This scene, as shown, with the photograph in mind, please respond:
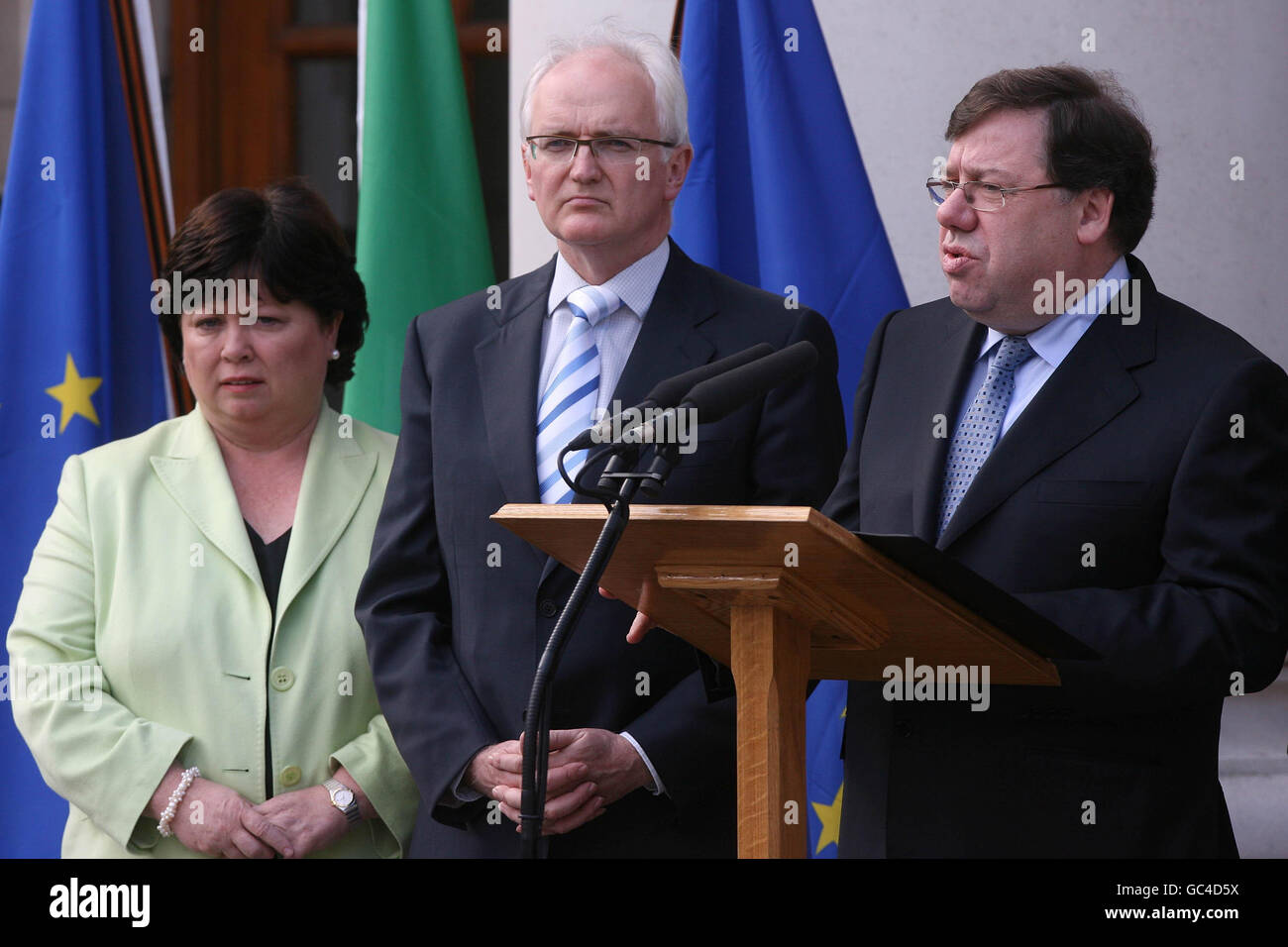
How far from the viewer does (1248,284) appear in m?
3.97

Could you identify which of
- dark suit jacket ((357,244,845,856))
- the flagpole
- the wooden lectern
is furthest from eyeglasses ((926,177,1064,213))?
the flagpole

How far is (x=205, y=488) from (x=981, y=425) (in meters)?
1.42

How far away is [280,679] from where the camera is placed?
277cm

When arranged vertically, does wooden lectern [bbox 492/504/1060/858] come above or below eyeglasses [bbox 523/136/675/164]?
below

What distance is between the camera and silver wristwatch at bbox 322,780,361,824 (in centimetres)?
269

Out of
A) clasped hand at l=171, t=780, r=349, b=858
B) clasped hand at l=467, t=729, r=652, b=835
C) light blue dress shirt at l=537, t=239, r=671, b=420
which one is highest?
light blue dress shirt at l=537, t=239, r=671, b=420

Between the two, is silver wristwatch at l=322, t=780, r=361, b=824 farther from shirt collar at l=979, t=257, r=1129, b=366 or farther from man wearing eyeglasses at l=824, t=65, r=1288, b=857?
shirt collar at l=979, t=257, r=1129, b=366

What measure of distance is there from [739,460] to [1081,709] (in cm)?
67

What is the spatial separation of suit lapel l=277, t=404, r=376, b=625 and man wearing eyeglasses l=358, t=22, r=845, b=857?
0.23m

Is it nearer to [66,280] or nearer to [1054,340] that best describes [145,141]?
[66,280]

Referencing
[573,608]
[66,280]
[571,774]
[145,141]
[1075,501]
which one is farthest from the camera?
[145,141]

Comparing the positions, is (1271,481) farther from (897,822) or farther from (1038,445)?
(897,822)

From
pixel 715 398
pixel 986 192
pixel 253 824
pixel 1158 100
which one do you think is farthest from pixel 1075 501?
pixel 1158 100

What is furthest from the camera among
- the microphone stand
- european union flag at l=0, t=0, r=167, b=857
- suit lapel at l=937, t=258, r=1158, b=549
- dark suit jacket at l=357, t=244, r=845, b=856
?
european union flag at l=0, t=0, r=167, b=857
